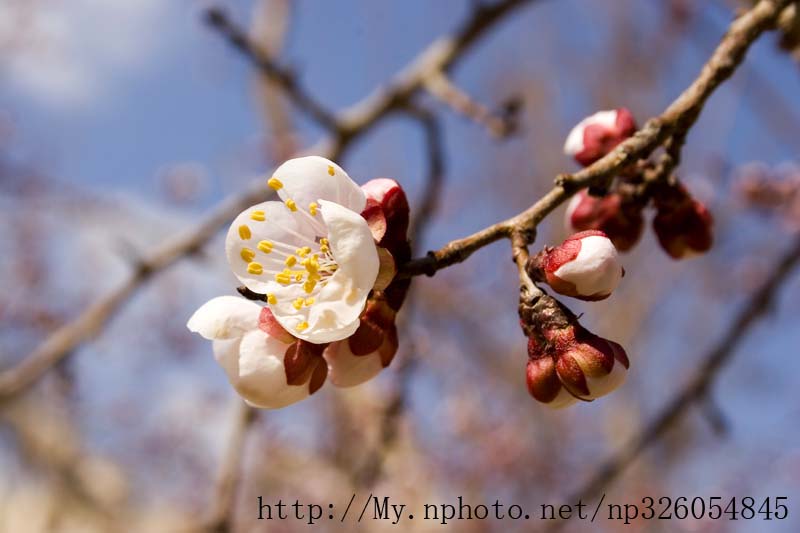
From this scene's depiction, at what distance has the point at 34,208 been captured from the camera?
604 centimetres

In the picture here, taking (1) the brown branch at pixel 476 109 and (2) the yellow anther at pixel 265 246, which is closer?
(2) the yellow anther at pixel 265 246

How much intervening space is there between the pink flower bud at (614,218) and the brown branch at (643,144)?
0.45 ft

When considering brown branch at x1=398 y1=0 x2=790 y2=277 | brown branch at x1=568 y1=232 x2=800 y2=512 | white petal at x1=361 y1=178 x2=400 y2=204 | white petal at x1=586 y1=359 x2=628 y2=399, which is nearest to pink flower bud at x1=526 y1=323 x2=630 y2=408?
white petal at x1=586 y1=359 x2=628 y2=399

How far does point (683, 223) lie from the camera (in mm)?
1262

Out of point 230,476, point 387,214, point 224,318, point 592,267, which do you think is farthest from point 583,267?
point 230,476

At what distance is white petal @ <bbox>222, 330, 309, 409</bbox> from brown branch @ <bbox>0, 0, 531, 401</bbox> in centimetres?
152

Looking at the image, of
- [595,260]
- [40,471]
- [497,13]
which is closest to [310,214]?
[595,260]

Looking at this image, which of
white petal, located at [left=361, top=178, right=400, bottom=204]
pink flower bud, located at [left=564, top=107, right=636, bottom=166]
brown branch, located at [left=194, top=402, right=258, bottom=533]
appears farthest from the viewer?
brown branch, located at [left=194, top=402, right=258, bottom=533]

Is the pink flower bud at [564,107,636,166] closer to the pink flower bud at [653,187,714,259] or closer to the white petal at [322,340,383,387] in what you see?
the pink flower bud at [653,187,714,259]

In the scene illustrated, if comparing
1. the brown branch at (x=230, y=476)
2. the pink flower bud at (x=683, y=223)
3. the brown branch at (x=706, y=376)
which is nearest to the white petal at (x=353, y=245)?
the pink flower bud at (x=683, y=223)

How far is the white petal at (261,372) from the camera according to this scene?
3.14 feet

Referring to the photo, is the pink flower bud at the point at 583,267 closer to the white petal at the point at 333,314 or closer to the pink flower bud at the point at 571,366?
the pink flower bud at the point at 571,366

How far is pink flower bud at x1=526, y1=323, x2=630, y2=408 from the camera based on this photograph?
894 mm

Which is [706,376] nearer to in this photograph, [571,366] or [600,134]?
[600,134]
